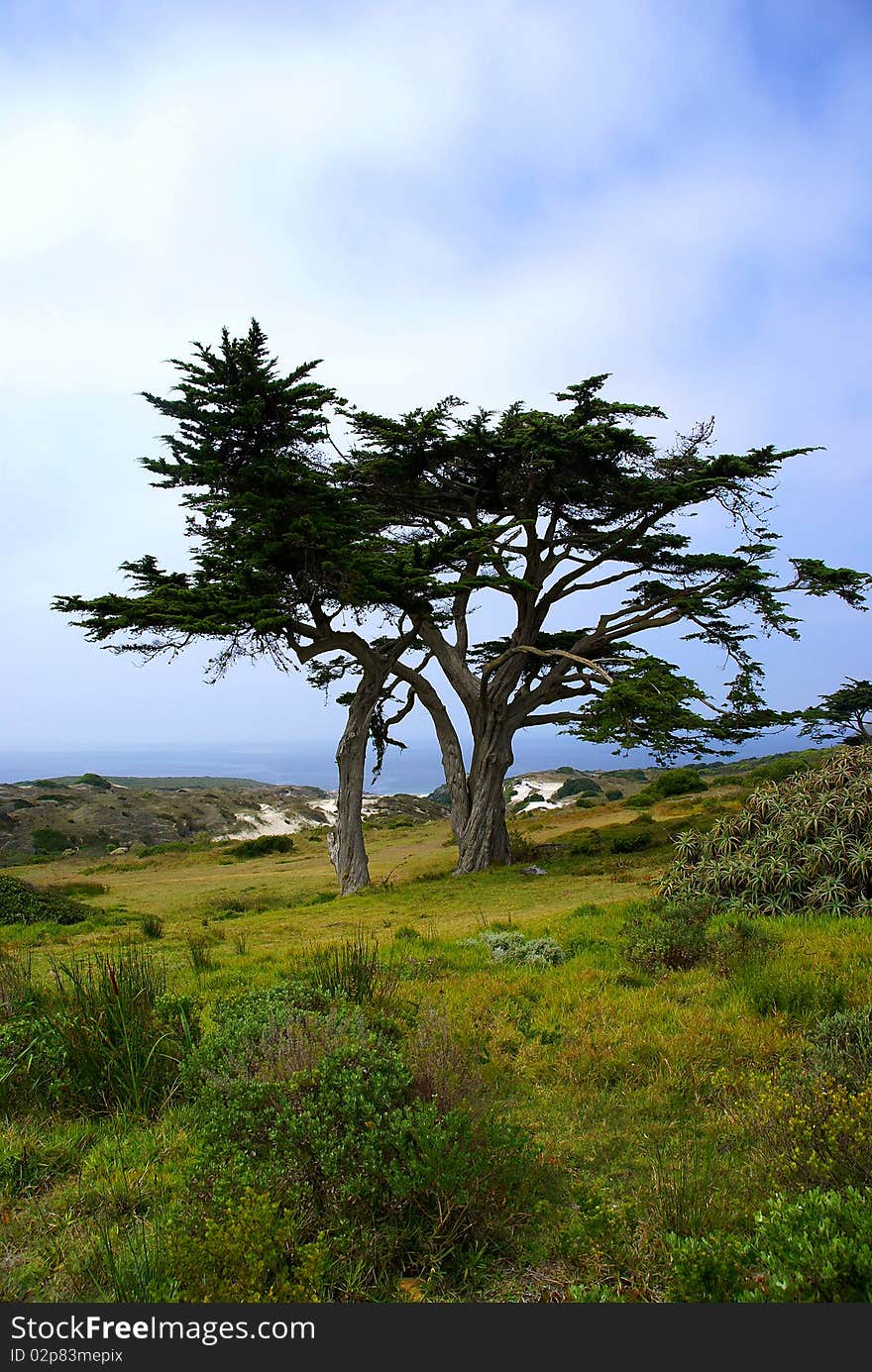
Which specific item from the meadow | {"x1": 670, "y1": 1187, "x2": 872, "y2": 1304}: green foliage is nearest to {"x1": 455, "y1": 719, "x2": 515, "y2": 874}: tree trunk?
the meadow

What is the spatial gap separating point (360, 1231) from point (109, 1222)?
1307mm

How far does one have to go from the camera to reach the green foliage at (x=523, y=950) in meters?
9.09

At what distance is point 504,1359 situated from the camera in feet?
9.09

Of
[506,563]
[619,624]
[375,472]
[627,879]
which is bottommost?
[627,879]

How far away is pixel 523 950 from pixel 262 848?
2756 cm

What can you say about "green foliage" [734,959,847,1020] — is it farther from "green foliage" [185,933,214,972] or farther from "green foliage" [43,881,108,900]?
"green foliage" [43,881,108,900]

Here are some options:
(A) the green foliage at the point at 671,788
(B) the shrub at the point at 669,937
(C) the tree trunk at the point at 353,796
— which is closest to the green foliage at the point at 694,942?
(B) the shrub at the point at 669,937

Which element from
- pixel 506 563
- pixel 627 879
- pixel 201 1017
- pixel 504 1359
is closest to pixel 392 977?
pixel 201 1017

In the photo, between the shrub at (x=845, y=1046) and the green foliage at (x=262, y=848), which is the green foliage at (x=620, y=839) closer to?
the shrub at (x=845, y=1046)

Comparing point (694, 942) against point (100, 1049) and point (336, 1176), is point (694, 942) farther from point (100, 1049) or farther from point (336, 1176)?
point (100, 1049)

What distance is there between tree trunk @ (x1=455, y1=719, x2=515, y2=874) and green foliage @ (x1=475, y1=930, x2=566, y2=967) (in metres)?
11.5

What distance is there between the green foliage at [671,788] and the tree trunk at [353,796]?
15.6 metres

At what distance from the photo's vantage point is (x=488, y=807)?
22.2 m

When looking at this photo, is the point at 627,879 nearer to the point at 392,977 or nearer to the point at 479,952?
the point at 479,952
